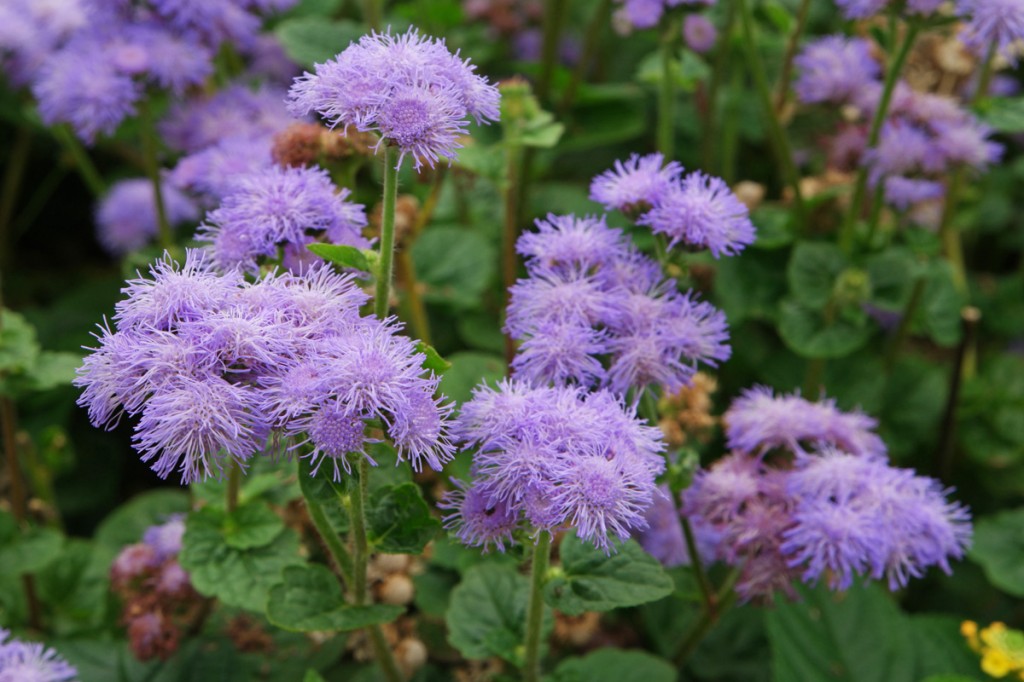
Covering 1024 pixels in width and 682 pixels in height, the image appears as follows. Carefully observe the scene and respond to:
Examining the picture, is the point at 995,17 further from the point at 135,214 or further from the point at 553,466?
the point at 135,214

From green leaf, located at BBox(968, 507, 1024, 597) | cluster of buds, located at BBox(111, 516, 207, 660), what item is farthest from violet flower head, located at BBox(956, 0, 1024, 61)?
cluster of buds, located at BBox(111, 516, 207, 660)

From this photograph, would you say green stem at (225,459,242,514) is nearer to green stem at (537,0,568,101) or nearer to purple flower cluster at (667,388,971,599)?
purple flower cluster at (667,388,971,599)

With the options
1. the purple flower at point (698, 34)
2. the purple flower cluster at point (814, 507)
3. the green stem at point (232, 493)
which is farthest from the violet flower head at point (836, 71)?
the green stem at point (232, 493)

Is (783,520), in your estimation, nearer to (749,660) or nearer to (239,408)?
(749,660)

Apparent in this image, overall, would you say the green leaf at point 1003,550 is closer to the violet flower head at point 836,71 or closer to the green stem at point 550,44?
the violet flower head at point 836,71

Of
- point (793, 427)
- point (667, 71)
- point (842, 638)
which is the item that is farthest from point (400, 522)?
point (667, 71)

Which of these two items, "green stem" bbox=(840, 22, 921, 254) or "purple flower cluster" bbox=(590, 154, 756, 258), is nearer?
"purple flower cluster" bbox=(590, 154, 756, 258)

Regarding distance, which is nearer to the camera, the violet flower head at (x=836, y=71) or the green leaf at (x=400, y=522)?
the green leaf at (x=400, y=522)
